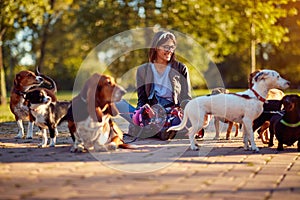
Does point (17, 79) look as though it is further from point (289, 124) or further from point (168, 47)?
point (289, 124)

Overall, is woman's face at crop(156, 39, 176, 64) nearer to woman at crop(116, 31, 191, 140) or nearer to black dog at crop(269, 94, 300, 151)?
woman at crop(116, 31, 191, 140)

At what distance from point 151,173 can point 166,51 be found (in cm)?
361

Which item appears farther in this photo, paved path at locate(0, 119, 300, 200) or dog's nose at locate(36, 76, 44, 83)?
dog's nose at locate(36, 76, 44, 83)

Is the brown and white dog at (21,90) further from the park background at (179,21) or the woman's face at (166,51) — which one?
the park background at (179,21)

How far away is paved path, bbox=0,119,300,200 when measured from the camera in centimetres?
416

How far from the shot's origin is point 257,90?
680cm

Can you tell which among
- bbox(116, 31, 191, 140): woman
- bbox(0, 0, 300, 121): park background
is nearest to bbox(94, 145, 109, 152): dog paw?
bbox(116, 31, 191, 140): woman

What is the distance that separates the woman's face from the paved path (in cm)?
183

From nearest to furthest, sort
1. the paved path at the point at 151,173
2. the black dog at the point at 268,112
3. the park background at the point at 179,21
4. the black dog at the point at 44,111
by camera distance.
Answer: the paved path at the point at 151,173 → the black dog at the point at 44,111 → the black dog at the point at 268,112 → the park background at the point at 179,21

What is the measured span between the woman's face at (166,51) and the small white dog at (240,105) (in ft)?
5.62

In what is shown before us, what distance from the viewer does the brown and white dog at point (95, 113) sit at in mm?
6074

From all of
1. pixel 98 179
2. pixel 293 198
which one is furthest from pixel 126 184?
pixel 293 198

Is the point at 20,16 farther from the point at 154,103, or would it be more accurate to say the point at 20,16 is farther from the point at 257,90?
the point at 257,90

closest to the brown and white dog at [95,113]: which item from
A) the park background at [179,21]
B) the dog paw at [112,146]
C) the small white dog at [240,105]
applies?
the dog paw at [112,146]
